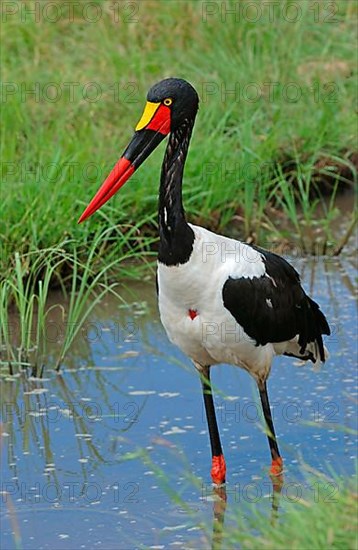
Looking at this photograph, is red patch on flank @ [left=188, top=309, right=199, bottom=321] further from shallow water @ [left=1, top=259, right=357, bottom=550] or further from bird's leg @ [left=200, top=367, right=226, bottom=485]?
bird's leg @ [left=200, top=367, right=226, bottom=485]

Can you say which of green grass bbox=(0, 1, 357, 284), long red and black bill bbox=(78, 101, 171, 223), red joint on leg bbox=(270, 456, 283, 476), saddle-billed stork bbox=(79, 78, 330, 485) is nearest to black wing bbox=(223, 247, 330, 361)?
saddle-billed stork bbox=(79, 78, 330, 485)

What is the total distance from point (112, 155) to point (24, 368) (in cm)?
212

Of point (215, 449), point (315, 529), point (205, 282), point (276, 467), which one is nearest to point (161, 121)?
point (205, 282)

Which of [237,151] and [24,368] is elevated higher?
[237,151]

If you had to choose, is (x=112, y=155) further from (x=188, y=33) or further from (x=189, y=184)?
(x=188, y=33)

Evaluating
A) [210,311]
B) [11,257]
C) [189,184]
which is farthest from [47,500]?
[189,184]

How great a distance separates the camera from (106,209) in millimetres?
7777

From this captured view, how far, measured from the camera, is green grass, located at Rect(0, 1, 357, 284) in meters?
7.87

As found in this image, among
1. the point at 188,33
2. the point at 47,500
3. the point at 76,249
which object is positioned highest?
the point at 188,33

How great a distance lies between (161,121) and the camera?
218 inches

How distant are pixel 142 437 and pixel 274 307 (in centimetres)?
84

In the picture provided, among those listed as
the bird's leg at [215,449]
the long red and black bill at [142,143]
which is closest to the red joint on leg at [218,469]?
the bird's leg at [215,449]

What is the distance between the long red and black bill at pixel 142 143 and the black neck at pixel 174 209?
0.06 metres

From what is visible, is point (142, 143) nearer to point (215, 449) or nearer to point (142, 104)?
point (215, 449)
